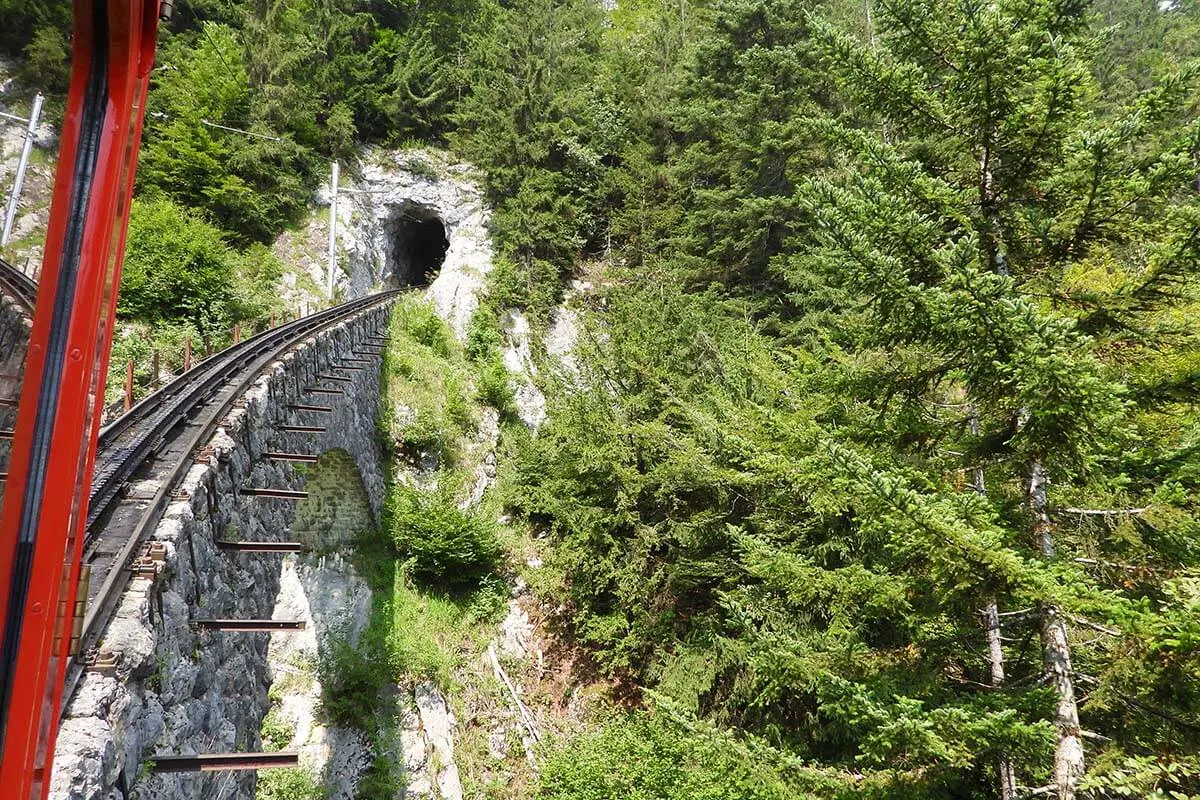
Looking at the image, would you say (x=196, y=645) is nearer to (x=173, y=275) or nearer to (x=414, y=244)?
(x=173, y=275)

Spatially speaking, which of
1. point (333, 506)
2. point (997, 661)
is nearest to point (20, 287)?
point (997, 661)

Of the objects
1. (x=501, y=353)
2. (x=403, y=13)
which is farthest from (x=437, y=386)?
(x=403, y=13)

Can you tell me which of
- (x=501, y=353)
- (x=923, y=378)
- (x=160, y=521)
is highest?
(x=501, y=353)

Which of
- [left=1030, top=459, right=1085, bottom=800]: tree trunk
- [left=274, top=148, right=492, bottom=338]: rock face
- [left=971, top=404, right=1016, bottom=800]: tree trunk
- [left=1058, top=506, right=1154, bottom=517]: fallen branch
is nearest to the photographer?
[left=1030, top=459, right=1085, bottom=800]: tree trunk

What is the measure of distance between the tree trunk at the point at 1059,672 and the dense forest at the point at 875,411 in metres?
0.02

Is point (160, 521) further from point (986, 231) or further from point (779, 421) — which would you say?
point (986, 231)

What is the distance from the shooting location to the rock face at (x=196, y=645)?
2633 mm

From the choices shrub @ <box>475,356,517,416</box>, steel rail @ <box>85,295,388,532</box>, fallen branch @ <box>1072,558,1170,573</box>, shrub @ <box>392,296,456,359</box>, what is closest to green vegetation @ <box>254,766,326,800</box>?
steel rail @ <box>85,295,388,532</box>

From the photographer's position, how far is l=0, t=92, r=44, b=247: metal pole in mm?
1134

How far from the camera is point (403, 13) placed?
87.2ft

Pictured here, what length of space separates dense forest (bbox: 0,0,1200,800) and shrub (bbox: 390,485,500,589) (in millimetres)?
1515

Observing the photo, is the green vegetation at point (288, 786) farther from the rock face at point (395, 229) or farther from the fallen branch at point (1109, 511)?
the rock face at point (395, 229)

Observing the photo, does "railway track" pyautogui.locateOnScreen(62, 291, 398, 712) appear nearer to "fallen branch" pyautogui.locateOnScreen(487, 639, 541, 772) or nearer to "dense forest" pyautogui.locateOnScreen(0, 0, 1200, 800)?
"dense forest" pyautogui.locateOnScreen(0, 0, 1200, 800)

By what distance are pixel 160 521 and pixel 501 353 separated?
1578 cm
